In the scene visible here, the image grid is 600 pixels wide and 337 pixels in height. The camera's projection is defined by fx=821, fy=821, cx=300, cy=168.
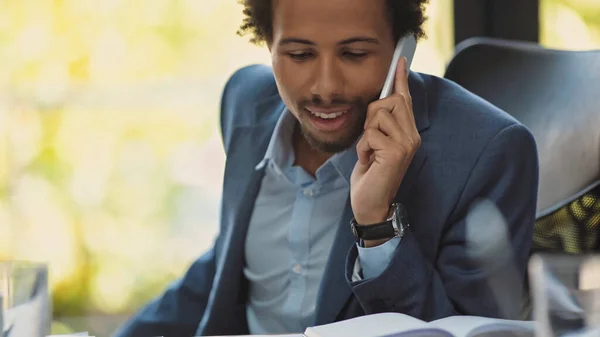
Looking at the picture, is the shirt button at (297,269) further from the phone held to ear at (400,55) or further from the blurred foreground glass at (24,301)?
the blurred foreground glass at (24,301)

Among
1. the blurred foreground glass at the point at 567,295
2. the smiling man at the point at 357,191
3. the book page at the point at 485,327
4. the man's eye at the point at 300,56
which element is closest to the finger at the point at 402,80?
the smiling man at the point at 357,191

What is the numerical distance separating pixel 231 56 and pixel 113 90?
0.38m

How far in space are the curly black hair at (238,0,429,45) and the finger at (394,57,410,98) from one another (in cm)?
7

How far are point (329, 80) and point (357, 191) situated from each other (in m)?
Answer: 0.16

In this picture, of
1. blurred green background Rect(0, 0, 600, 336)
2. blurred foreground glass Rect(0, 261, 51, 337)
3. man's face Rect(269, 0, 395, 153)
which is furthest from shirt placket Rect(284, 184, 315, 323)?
blurred green background Rect(0, 0, 600, 336)

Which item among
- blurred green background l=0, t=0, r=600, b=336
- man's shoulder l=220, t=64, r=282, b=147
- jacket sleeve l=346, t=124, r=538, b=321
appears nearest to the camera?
jacket sleeve l=346, t=124, r=538, b=321

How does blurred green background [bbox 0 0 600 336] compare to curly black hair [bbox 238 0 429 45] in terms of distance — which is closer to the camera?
curly black hair [bbox 238 0 429 45]

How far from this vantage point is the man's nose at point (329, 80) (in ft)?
3.71

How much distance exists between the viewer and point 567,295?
662 mm

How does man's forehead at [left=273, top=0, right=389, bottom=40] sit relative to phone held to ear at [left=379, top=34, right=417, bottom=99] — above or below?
above

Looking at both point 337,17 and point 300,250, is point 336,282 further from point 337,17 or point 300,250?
point 337,17

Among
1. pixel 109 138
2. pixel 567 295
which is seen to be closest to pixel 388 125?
pixel 567 295

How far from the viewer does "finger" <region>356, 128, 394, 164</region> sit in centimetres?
108

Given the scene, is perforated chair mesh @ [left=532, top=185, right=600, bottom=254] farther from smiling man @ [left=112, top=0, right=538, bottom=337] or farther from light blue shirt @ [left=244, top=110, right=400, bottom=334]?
light blue shirt @ [left=244, top=110, right=400, bottom=334]
